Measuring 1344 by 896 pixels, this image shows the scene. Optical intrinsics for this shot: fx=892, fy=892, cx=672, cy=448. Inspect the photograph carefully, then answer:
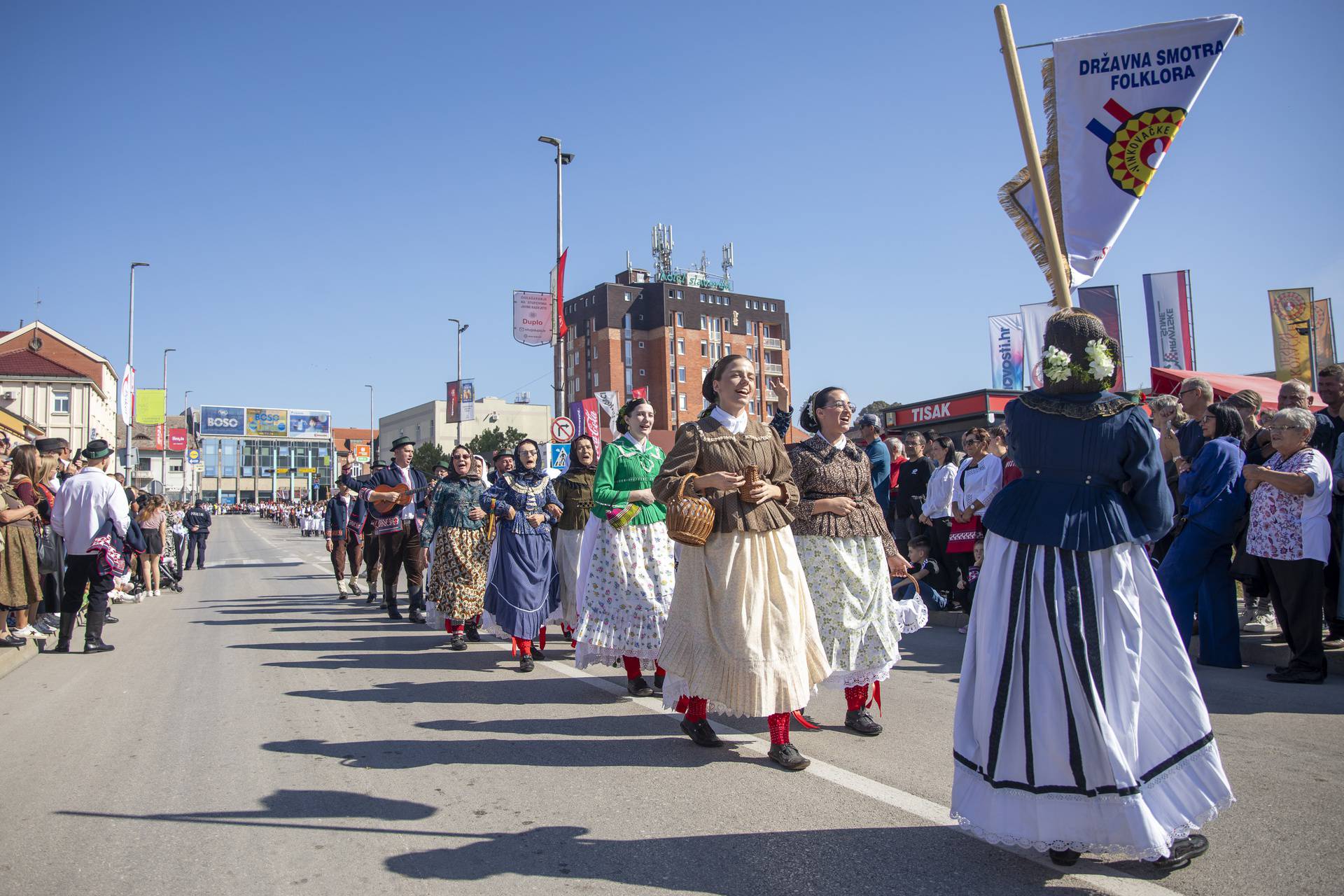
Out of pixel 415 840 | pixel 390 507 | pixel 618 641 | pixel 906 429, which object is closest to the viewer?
pixel 415 840

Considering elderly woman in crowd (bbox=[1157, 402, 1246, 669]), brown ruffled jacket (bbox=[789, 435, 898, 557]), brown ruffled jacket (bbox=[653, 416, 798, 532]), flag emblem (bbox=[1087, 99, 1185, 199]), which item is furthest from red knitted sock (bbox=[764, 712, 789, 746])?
elderly woman in crowd (bbox=[1157, 402, 1246, 669])

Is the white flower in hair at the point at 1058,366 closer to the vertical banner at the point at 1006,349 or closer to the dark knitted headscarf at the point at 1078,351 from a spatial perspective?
the dark knitted headscarf at the point at 1078,351

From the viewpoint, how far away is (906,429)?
83.1 ft

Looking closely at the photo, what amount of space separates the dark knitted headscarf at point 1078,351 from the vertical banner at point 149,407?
42.9 meters

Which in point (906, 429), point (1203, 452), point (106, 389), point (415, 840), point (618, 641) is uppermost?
point (106, 389)

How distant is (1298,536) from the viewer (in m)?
6.23

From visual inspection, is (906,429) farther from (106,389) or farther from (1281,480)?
(106,389)

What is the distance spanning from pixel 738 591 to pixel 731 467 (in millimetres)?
661

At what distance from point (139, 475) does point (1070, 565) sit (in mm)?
116543

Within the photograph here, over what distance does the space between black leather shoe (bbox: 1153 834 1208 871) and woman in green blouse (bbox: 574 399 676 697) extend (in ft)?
11.3

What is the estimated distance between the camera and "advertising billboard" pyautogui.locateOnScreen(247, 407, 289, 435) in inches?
4555

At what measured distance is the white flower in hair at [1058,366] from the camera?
134 inches

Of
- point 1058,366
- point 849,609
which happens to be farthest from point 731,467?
point 1058,366

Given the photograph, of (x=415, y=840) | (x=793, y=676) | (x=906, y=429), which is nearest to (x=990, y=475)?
(x=793, y=676)
